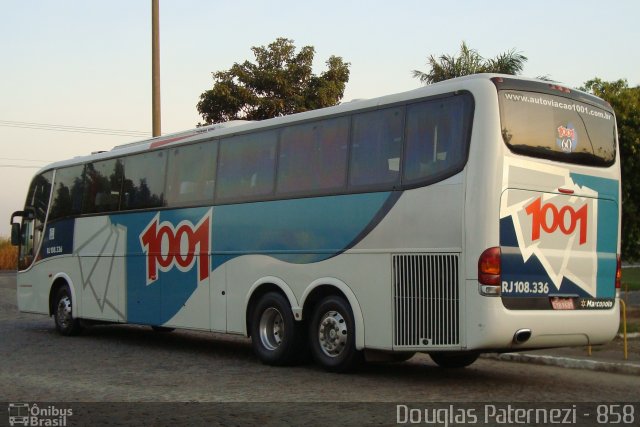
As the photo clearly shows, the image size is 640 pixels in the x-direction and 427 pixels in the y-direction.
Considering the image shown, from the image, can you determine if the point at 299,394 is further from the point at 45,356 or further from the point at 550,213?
the point at 45,356

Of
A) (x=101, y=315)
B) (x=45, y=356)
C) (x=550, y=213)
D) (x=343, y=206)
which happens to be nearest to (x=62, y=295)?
(x=101, y=315)

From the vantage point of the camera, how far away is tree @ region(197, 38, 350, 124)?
29.9 metres

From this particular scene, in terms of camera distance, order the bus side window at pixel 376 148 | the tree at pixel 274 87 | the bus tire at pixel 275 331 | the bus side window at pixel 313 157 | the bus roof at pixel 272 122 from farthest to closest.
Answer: the tree at pixel 274 87, the bus tire at pixel 275 331, the bus side window at pixel 313 157, the bus side window at pixel 376 148, the bus roof at pixel 272 122

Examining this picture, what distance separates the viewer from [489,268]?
10.1 metres

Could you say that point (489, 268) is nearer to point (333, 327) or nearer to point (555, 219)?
point (555, 219)

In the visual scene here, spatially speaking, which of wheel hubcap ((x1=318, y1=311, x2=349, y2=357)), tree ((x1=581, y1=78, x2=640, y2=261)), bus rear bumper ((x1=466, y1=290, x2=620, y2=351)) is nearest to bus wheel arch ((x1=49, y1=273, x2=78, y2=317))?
wheel hubcap ((x1=318, y1=311, x2=349, y2=357))

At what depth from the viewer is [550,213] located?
35.1 ft

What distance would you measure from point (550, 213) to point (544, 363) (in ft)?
12.3

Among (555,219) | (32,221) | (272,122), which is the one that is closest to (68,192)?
(32,221)

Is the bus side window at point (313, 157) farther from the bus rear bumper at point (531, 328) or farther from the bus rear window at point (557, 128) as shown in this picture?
the bus rear bumper at point (531, 328)

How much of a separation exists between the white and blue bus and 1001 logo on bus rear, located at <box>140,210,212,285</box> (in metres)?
0.03

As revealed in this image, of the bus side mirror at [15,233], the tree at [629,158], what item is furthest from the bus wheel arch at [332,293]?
the tree at [629,158]

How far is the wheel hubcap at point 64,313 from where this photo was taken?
1812cm

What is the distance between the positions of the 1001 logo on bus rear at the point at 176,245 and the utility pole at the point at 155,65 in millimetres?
5468
